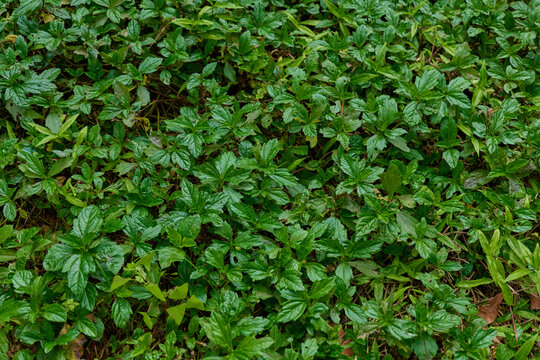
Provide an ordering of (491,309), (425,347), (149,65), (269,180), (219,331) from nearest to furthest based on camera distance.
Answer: (219,331) < (425,347) < (491,309) < (269,180) < (149,65)

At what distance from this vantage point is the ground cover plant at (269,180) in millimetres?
Result: 2264

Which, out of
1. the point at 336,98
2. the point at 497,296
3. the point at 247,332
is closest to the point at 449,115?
the point at 336,98

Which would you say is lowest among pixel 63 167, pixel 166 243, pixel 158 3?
pixel 166 243

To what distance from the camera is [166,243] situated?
8.02 ft

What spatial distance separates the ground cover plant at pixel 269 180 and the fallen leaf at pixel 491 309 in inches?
0.6

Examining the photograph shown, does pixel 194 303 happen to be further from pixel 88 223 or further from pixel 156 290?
pixel 88 223

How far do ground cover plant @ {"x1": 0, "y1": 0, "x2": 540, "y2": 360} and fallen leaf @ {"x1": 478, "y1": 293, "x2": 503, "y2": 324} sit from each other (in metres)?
0.02

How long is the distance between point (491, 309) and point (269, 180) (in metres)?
1.31

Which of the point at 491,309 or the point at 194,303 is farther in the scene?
the point at 491,309

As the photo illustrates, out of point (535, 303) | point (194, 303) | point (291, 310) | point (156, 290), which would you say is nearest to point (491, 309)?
point (535, 303)

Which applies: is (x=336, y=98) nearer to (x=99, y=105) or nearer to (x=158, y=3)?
(x=158, y=3)

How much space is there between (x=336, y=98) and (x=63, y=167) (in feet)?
5.29

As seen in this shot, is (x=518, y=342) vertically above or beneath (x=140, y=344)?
beneath

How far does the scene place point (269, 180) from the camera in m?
2.60
